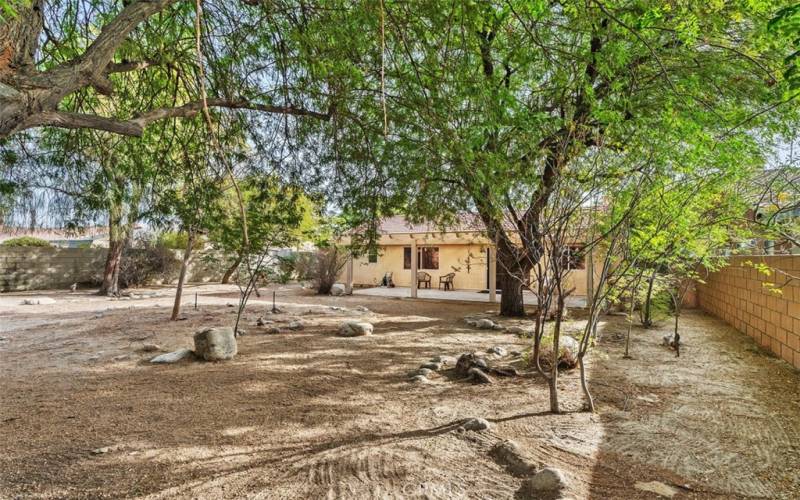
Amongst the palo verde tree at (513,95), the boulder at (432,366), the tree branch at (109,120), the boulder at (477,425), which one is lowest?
the boulder at (432,366)

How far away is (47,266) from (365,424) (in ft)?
59.3

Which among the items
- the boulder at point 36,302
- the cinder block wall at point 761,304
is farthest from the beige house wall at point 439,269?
the boulder at point 36,302

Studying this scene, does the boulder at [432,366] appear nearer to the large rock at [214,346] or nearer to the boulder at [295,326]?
the large rock at [214,346]

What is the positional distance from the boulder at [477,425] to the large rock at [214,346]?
3922 millimetres

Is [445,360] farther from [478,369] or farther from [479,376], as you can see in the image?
[479,376]

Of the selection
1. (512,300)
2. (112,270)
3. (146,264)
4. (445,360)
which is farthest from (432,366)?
(146,264)

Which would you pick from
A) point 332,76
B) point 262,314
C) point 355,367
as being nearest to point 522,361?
point 355,367

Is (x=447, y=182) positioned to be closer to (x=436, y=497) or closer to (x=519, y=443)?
(x=519, y=443)

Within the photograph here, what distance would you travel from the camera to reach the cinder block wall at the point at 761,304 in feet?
19.3

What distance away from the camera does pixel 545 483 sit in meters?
2.66

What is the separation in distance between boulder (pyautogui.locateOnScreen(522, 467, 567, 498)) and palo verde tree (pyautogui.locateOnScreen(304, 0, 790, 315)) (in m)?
1.84

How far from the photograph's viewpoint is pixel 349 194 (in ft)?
20.1

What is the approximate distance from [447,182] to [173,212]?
3613 millimetres

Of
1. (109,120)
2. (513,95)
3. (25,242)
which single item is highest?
(513,95)
